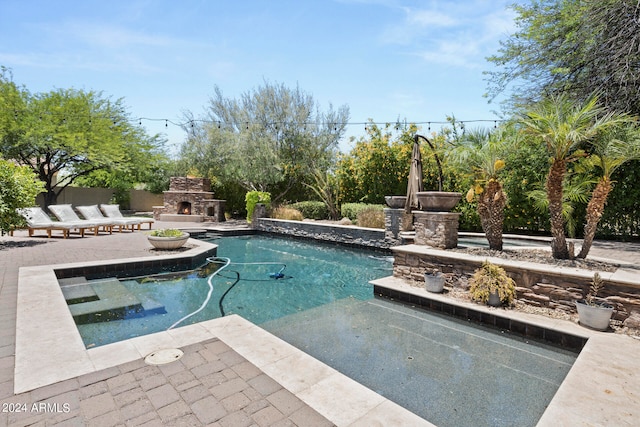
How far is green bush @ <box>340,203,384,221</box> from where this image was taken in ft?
38.6

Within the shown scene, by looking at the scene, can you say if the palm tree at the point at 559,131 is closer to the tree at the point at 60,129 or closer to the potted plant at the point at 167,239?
the potted plant at the point at 167,239

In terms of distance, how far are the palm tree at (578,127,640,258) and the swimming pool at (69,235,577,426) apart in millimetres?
2409

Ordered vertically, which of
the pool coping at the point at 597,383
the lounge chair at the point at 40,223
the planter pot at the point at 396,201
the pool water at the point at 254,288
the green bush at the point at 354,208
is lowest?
the pool water at the point at 254,288

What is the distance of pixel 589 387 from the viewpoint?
2.49 meters

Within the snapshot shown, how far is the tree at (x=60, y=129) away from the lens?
15.1 m

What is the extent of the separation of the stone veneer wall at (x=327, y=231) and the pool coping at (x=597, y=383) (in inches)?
250

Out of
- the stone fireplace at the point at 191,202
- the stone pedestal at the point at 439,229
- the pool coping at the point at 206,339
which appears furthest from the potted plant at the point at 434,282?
the stone fireplace at the point at 191,202

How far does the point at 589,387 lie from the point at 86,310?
5790 mm

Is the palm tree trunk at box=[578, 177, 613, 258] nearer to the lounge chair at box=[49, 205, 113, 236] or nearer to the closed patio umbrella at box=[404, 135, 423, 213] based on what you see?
the closed patio umbrella at box=[404, 135, 423, 213]

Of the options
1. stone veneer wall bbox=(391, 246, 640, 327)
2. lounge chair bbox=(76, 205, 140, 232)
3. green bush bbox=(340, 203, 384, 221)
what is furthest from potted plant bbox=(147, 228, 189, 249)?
green bush bbox=(340, 203, 384, 221)

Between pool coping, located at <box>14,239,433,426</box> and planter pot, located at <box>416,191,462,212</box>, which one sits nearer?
pool coping, located at <box>14,239,433,426</box>

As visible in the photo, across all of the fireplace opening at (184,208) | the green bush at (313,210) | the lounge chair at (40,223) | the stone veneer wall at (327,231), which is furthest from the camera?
the fireplace opening at (184,208)

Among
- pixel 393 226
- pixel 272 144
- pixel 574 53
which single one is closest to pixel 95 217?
pixel 272 144

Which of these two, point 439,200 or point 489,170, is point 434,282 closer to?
point 439,200
